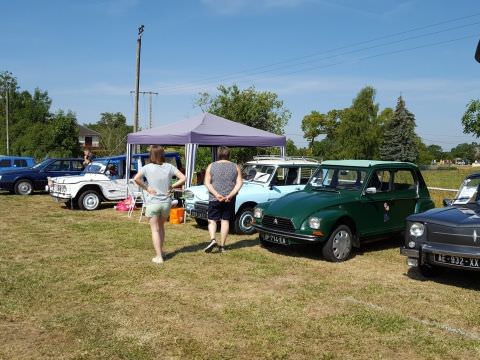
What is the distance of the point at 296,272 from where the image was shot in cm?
696

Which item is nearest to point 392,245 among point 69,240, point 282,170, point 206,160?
point 282,170

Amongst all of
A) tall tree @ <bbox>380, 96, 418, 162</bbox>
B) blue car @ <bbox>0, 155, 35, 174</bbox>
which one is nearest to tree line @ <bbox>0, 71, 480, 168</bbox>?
tall tree @ <bbox>380, 96, 418, 162</bbox>

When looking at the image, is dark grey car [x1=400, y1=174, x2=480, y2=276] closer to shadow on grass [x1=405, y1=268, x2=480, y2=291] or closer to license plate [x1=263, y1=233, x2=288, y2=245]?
shadow on grass [x1=405, y1=268, x2=480, y2=291]

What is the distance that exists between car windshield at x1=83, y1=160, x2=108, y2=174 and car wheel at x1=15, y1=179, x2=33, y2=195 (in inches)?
190

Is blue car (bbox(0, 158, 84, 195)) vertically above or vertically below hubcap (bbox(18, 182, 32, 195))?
above

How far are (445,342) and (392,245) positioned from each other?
5295mm

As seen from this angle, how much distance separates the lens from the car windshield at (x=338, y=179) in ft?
27.7

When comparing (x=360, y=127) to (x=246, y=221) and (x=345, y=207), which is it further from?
(x=345, y=207)

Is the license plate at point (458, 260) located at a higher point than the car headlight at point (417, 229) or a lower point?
lower

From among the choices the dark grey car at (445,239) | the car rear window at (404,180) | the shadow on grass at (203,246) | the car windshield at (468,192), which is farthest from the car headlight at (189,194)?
the car windshield at (468,192)

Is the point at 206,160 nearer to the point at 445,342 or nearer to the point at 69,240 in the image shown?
the point at 69,240

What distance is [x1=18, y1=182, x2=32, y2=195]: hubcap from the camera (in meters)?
18.4

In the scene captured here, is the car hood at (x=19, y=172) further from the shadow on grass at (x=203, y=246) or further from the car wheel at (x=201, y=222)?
the shadow on grass at (x=203, y=246)

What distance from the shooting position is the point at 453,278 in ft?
22.1
